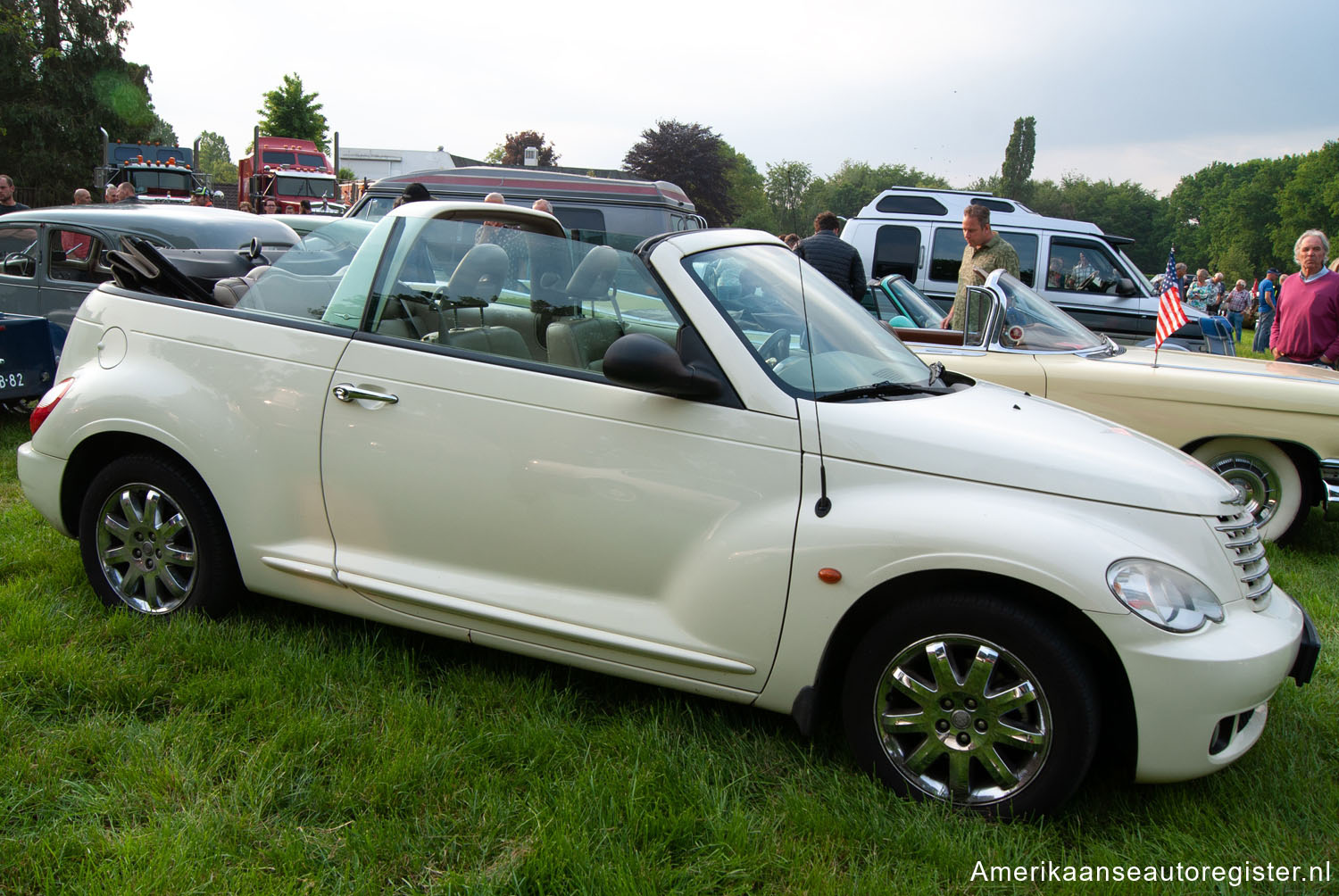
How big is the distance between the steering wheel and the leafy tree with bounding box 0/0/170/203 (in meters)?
44.5

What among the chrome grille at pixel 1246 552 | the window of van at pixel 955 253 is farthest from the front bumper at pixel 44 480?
the window of van at pixel 955 253

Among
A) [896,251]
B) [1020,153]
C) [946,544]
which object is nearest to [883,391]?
[946,544]

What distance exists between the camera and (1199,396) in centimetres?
566

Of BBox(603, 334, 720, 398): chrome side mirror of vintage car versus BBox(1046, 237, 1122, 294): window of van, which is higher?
BBox(1046, 237, 1122, 294): window of van

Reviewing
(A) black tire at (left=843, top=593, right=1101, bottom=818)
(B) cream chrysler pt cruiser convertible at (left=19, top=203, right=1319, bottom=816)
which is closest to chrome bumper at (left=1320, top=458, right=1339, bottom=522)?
(B) cream chrysler pt cruiser convertible at (left=19, top=203, right=1319, bottom=816)

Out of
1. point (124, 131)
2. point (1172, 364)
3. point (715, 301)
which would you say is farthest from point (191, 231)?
point (124, 131)

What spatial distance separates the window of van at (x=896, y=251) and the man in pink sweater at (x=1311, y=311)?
5.20m

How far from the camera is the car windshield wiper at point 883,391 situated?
9.78ft

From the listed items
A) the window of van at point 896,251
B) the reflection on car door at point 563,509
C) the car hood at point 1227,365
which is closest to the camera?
the reflection on car door at point 563,509

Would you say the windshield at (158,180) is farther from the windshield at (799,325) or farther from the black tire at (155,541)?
the windshield at (799,325)

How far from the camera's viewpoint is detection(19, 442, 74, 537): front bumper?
387 cm

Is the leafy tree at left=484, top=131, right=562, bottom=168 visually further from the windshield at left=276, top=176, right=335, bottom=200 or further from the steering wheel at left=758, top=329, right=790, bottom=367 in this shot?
the steering wheel at left=758, top=329, right=790, bottom=367

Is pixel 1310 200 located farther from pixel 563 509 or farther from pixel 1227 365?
pixel 563 509

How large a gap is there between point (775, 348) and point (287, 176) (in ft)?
Result: 92.4
